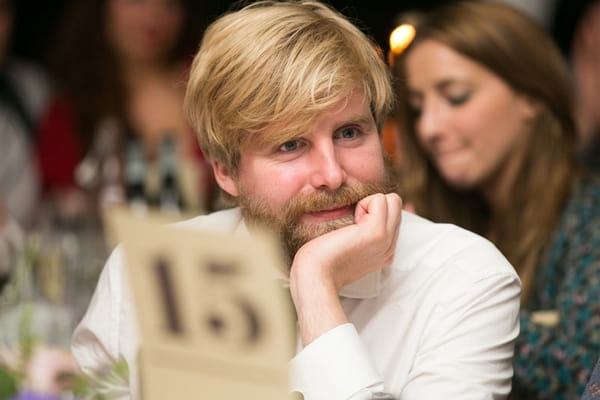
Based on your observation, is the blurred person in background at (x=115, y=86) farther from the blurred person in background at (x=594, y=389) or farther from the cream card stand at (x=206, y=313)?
the cream card stand at (x=206, y=313)

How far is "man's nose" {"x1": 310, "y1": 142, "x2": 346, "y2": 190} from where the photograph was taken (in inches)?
53.0

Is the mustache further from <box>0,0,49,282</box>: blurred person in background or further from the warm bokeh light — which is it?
<box>0,0,49,282</box>: blurred person in background

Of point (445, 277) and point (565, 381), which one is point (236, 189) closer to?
point (445, 277)

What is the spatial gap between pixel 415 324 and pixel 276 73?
0.43 meters

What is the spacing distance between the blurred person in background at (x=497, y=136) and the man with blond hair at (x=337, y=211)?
2.58ft

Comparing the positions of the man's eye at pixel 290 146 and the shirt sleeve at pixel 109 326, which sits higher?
the man's eye at pixel 290 146

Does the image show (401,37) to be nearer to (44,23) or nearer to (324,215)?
(324,215)

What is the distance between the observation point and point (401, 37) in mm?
2041

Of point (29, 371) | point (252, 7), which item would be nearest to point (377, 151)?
point (252, 7)

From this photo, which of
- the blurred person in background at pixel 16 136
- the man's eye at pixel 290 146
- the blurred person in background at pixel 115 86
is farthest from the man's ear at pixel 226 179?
the blurred person in background at pixel 16 136

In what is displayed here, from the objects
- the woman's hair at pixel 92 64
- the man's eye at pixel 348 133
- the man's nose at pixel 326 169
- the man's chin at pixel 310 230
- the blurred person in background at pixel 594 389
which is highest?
the man's eye at pixel 348 133

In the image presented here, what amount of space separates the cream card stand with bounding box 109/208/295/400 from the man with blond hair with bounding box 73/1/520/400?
1.46ft

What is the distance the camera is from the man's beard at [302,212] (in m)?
1.36

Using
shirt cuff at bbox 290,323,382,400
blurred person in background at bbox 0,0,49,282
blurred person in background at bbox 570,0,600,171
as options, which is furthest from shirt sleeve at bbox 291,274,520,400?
blurred person in background at bbox 570,0,600,171
